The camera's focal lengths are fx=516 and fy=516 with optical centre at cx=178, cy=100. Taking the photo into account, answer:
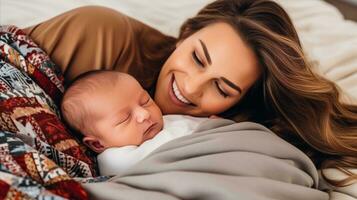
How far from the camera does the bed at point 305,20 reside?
60.2 inches

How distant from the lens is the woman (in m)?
1.23

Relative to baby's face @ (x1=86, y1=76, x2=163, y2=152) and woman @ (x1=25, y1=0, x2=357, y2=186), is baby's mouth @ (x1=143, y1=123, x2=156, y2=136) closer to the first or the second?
baby's face @ (x1=86, y1=76, x2=163, y2=152)

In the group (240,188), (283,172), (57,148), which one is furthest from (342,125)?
(57,148)

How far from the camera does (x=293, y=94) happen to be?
1254 millimetres

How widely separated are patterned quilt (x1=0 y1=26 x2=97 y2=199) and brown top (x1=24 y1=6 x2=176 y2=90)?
0.07m

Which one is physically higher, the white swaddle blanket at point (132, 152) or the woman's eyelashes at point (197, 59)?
the woman's eyelashes at point (197, 59)

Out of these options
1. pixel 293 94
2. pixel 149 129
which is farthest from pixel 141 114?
pixel 293 94

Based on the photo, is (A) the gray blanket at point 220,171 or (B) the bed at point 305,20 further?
(B) the bed at point 305,20

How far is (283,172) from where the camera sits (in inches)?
39.1

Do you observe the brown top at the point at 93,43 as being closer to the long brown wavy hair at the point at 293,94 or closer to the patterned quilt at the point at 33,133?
the patterned quilt at the point at 33,133

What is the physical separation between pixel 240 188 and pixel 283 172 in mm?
140

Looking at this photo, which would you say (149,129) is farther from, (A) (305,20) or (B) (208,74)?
(A) (305,20)

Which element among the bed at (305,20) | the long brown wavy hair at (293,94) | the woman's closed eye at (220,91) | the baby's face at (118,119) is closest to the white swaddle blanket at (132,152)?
the baby's face at (118,119)

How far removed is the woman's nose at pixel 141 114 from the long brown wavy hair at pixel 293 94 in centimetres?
28
